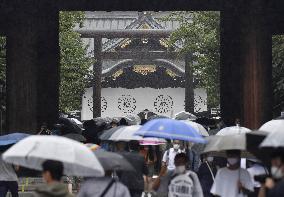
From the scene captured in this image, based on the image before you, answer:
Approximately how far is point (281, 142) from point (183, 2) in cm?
2137

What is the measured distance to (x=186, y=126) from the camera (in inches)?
539

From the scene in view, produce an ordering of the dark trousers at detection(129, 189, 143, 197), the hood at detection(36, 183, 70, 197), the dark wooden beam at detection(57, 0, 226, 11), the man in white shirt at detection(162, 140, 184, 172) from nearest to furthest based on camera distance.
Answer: the hood at detection(36, 183, 70, 197) < the dark trousers at detection(129, 189, 143, 197) < the man in white shirt at detection(162, 140, 184, 172) < the dark wooden beam at detection(57, 0, 226, 11)

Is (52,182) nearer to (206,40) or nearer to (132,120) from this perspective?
(206,40)

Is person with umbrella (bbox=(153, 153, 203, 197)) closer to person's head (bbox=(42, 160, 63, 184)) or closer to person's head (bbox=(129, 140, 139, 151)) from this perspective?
person's head (bbox=(42, 160, 63, 184))

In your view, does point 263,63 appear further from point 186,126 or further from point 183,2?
point 186,126

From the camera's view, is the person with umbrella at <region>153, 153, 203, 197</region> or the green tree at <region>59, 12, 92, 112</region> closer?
the person with umbrella at <region>153, 153, 203, 197</region>

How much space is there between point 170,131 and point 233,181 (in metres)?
1.61

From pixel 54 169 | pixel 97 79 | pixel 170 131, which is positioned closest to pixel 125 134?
pixel 170 131

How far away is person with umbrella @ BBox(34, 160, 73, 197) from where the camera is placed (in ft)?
28.8

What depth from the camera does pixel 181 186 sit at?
12.7 meters

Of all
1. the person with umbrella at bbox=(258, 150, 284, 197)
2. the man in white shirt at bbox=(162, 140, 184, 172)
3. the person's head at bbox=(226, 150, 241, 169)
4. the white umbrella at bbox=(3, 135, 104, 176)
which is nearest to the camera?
the person with umbrella at bbox=(258, 150, 284, 197)

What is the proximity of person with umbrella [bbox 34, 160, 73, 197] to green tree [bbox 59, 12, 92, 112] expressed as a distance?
122ft

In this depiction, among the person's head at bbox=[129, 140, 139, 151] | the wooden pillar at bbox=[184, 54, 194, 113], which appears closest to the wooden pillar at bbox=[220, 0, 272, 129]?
the person's head at bbox=[129, 140, 139, 151]

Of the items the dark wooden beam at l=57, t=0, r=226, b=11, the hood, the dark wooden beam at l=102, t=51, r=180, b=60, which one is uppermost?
the dark wooden beam at l=102, t=51, r=180, b=60
